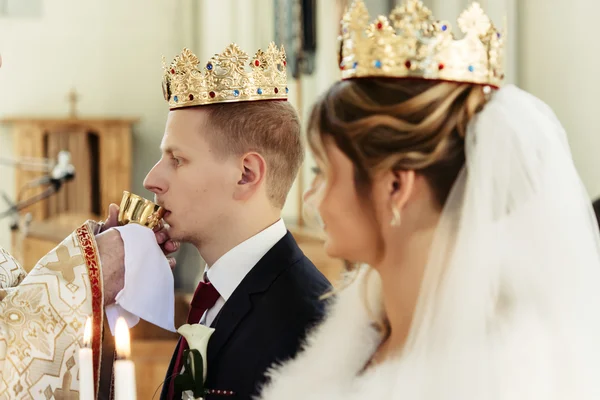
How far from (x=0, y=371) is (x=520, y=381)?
4.22 ft

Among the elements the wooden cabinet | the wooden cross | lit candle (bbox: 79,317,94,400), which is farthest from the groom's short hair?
the wooden cross

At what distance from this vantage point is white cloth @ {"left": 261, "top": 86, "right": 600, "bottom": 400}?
4.59 feet

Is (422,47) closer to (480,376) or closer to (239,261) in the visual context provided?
(480,376)

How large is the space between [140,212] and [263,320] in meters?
0.44

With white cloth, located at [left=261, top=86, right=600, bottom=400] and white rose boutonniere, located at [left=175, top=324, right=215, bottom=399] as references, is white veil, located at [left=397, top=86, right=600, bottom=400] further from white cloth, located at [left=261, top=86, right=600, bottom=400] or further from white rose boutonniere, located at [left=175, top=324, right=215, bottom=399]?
white rose boutonniere, located at [left=175, top=324, right=215, bottom=399]

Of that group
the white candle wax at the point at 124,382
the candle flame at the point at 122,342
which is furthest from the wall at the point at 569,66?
the white candle wax at the point at 124,382

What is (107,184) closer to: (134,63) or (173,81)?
(134,63)

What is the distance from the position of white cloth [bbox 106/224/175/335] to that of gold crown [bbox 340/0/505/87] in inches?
33.0

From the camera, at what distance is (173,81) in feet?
7.39

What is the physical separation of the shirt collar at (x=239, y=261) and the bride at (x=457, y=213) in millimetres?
566

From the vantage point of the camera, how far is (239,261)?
2.14 m

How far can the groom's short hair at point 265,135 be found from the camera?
2.16 meters

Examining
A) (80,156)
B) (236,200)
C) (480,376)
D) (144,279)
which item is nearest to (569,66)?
(236,200)

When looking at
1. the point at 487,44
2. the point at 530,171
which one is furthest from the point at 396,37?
the point at 530,171
